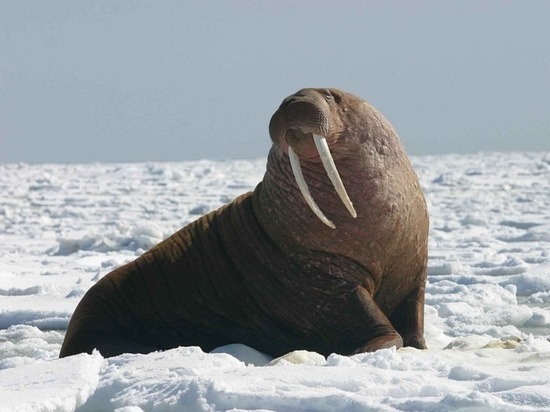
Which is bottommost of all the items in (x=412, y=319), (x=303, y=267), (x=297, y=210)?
(x=412, y=319)

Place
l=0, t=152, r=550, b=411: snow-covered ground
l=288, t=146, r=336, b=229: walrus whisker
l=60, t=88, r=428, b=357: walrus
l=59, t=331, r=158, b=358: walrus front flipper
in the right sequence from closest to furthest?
l=0, t=152, r=550, b=411: snow-covered ground → l=288, t=146, r=336, b=229: walrus whisker → l=60, t=88, r=428, b=357: walrus → l=59, t=331, r=158, b=358: walrus front flipper

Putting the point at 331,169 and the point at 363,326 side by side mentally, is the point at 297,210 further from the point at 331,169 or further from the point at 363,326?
the point at 363,326

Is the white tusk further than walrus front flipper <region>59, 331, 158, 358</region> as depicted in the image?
No

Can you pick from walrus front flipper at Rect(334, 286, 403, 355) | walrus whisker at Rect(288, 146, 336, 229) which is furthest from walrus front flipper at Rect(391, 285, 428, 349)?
walrus whisker at Rect(288, 146, 336, 229)

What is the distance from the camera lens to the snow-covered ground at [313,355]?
3.46 metres

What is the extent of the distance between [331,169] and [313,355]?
0.90m

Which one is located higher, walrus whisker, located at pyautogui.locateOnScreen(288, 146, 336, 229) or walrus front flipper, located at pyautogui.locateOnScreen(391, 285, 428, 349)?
walrus whisker, located at pyautogui.locateOnScreen(288, 146, 336, 229)

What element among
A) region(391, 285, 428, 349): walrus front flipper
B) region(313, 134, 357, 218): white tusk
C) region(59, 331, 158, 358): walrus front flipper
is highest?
region(313, 134, 357, 218): white tusk

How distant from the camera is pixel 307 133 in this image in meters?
5.05

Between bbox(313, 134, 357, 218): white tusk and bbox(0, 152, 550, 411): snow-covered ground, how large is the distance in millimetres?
728

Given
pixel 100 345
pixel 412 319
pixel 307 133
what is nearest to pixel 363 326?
pixel 412 319

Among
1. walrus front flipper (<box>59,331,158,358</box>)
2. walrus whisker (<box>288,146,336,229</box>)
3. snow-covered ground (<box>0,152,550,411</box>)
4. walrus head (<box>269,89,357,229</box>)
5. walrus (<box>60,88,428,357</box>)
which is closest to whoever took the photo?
snow-covered ground (<box>0,152,550,411</box>)

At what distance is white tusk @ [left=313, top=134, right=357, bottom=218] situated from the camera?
4.98m

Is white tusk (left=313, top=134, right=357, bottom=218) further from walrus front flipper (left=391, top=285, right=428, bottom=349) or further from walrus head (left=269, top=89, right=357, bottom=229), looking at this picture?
walrus front flipper (left=391, top=285, right=428, bottom=349)
